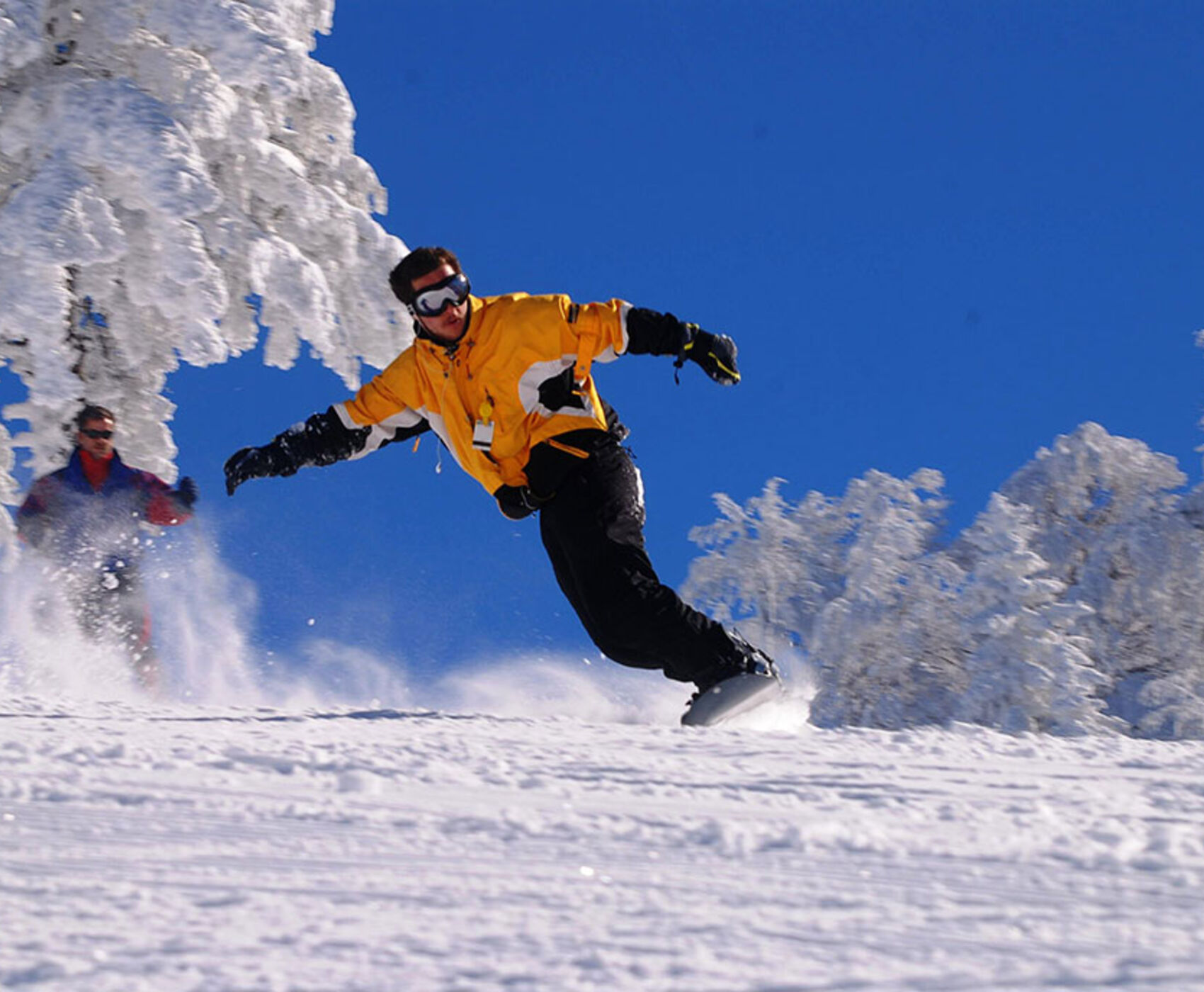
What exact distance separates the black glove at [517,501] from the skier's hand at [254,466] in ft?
2.93

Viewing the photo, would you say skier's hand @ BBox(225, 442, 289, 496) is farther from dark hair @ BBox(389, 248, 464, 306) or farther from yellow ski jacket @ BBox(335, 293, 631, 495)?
dark hair @ BBox(389, 248, 464, 306)

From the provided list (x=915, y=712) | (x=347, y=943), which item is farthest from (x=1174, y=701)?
(x=347, y=943)

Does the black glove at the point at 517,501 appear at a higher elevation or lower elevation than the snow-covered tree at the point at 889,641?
lower

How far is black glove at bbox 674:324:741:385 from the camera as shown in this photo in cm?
414

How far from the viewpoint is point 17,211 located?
7.52 metres

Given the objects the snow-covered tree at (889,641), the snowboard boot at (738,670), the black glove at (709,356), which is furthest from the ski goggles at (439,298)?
the snow-covered tree at (889,641)

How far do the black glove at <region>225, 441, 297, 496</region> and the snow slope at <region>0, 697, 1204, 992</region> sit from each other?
84.2 inches

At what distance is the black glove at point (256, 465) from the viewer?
4621 millimetres

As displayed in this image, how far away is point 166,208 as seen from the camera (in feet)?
25.7

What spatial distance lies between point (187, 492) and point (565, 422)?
3944 millimetres

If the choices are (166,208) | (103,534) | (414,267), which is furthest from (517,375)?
(166,208)

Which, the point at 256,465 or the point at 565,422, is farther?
the point at 256,465

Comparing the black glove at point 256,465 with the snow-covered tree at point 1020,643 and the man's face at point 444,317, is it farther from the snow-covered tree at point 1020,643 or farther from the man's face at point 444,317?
the snow-covered tree at point 1020,643

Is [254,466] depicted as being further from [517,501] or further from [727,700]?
[727,700]
